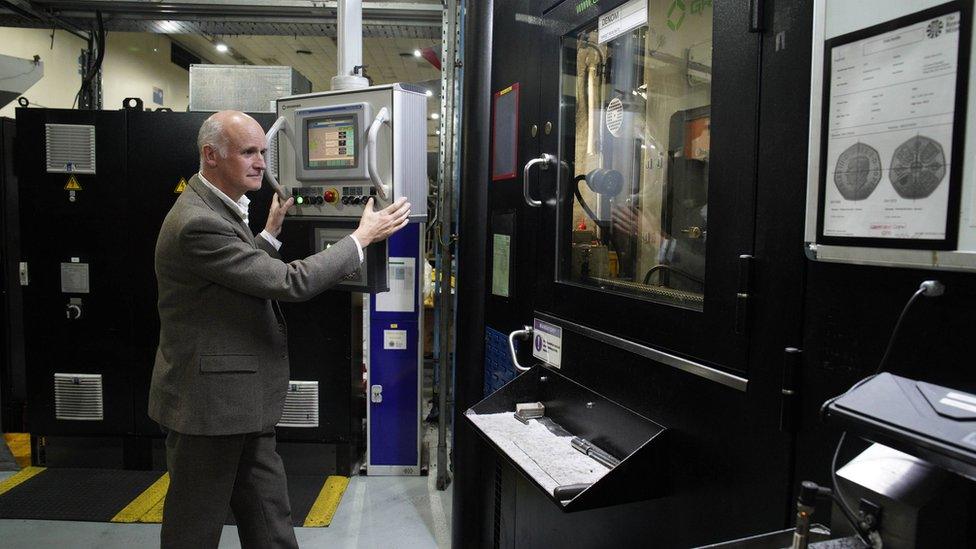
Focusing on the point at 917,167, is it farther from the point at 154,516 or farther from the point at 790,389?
the point at 154,516

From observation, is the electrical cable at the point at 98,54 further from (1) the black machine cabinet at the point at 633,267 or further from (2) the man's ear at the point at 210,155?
(1) the black machine cabinet at the point at 633,267

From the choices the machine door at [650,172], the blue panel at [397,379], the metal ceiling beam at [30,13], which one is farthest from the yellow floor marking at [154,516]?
the metal ceiling beam at [30,13]

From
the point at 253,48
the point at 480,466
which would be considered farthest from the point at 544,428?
the point at 253,48

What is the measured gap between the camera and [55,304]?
12.1 feet

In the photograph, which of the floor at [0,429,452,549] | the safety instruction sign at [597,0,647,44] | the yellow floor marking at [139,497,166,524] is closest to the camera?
the safety instruction sign at [597,0,647,44]

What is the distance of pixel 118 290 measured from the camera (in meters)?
3.69

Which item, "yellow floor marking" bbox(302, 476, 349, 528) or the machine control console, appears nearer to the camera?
the machine control console

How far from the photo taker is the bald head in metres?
2.05

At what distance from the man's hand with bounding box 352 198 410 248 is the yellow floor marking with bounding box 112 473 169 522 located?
193cm

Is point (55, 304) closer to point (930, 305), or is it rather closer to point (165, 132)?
point (165, 132)

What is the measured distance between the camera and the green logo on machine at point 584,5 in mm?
1710

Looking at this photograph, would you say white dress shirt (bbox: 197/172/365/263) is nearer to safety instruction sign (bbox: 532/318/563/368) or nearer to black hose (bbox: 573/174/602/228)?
safety instruction sign (bbox: 532/318/563/368)

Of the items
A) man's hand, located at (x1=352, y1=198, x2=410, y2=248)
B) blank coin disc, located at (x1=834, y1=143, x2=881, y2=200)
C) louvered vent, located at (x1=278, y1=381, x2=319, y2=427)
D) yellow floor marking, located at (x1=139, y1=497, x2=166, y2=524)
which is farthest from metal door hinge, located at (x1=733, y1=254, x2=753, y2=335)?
yellow floor marking, located at (x1=139, y1=497, x2=166, y2=524)

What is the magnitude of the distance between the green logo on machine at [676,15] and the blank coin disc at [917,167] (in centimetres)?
78
